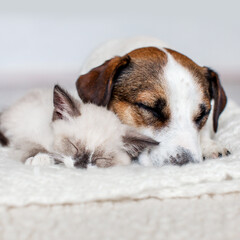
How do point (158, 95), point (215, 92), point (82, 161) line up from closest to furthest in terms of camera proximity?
point (82, 161) < point (158, 95) < point (215, 92)

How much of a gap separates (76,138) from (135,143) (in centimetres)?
27

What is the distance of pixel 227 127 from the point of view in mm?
2635

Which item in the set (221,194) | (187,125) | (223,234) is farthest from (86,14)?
(223,234)

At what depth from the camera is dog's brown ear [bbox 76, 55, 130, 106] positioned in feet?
7.00

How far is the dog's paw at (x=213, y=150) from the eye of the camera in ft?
7.13

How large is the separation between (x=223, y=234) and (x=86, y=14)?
3.35m

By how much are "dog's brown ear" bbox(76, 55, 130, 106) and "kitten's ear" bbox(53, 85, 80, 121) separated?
0.64ft

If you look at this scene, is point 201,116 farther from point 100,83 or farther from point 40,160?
point 40,160

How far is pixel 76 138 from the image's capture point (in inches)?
73.8

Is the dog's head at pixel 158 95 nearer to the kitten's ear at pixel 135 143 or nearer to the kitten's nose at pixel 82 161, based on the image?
the kitten's ear at pixel 135 143

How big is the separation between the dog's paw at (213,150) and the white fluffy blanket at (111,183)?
36 cm

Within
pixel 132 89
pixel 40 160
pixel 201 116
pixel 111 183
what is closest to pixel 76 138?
pixel 40 160

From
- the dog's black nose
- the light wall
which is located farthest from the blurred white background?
the dog's black nose

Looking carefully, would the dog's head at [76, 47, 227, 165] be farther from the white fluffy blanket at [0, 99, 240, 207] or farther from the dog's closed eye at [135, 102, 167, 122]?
the white fluffy blanket at [0, 99, 240, 207]
